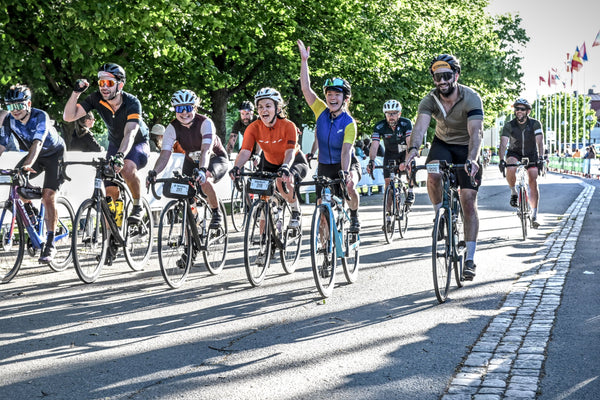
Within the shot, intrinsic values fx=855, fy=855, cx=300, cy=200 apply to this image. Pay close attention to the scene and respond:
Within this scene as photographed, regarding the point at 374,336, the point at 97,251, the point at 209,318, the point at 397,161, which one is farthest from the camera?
the point at 397,161

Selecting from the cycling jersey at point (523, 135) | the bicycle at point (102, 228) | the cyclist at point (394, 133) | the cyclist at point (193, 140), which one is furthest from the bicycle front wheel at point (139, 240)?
the cycling jersey at point (523, 135)

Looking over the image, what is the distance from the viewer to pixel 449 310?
6.89 m

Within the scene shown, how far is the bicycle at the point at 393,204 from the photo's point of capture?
12438mm

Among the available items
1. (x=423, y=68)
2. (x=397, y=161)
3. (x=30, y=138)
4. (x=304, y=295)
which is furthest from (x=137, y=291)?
(x=423, y=68)

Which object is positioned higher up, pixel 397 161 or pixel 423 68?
pixel 423 68

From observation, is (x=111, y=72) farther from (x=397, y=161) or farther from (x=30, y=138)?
(x=397, y=161)

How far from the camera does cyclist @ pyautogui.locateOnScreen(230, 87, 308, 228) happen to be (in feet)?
28.6

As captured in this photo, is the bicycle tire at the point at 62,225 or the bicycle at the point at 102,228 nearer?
the bicycle at the point at 102,228

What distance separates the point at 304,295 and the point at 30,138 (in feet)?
11.2

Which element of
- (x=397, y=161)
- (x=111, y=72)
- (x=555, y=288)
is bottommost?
(x=555, y=288)

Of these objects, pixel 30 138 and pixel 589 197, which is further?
pixel 589 197

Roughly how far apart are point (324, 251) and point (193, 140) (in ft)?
7.22

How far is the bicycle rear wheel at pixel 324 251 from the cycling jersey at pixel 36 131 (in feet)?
9.93

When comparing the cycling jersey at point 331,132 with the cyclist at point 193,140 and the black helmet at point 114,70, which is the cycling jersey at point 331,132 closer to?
the cyclist at point 193,140
